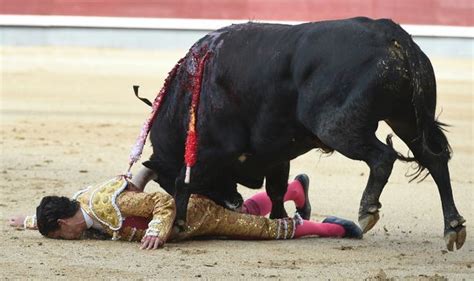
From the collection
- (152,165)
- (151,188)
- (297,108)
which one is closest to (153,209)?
(152,165)

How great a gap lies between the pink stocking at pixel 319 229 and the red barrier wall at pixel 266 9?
953 cm

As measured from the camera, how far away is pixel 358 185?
6500 mm

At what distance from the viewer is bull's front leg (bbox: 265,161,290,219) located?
193 inches

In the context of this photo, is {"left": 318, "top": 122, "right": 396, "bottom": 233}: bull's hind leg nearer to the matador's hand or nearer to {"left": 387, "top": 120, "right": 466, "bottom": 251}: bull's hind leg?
{"left": 387, "top": 120, "right": 466, "bottom": 251}: bull's hind leg

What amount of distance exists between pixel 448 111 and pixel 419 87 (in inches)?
246

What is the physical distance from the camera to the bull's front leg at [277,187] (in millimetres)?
4907

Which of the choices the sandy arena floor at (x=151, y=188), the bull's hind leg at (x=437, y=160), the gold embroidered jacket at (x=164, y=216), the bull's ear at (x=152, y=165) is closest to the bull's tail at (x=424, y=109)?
the bull's hind leg at (x=437, y=160)

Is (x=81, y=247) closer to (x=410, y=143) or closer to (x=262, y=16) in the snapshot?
(x=410, y=143)

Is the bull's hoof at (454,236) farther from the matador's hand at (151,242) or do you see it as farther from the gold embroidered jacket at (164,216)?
→ the matador's hand at (151,242)

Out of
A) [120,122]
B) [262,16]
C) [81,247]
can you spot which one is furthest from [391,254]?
[262,16]

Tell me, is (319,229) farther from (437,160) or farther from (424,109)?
(424,109)

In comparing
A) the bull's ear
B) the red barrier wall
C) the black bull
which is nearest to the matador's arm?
the black bull

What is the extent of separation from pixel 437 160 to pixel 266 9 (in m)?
10.5

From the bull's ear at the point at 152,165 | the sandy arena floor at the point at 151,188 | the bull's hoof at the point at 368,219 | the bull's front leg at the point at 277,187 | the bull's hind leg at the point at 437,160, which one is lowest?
the sandy arena floor at the point at 151,188
